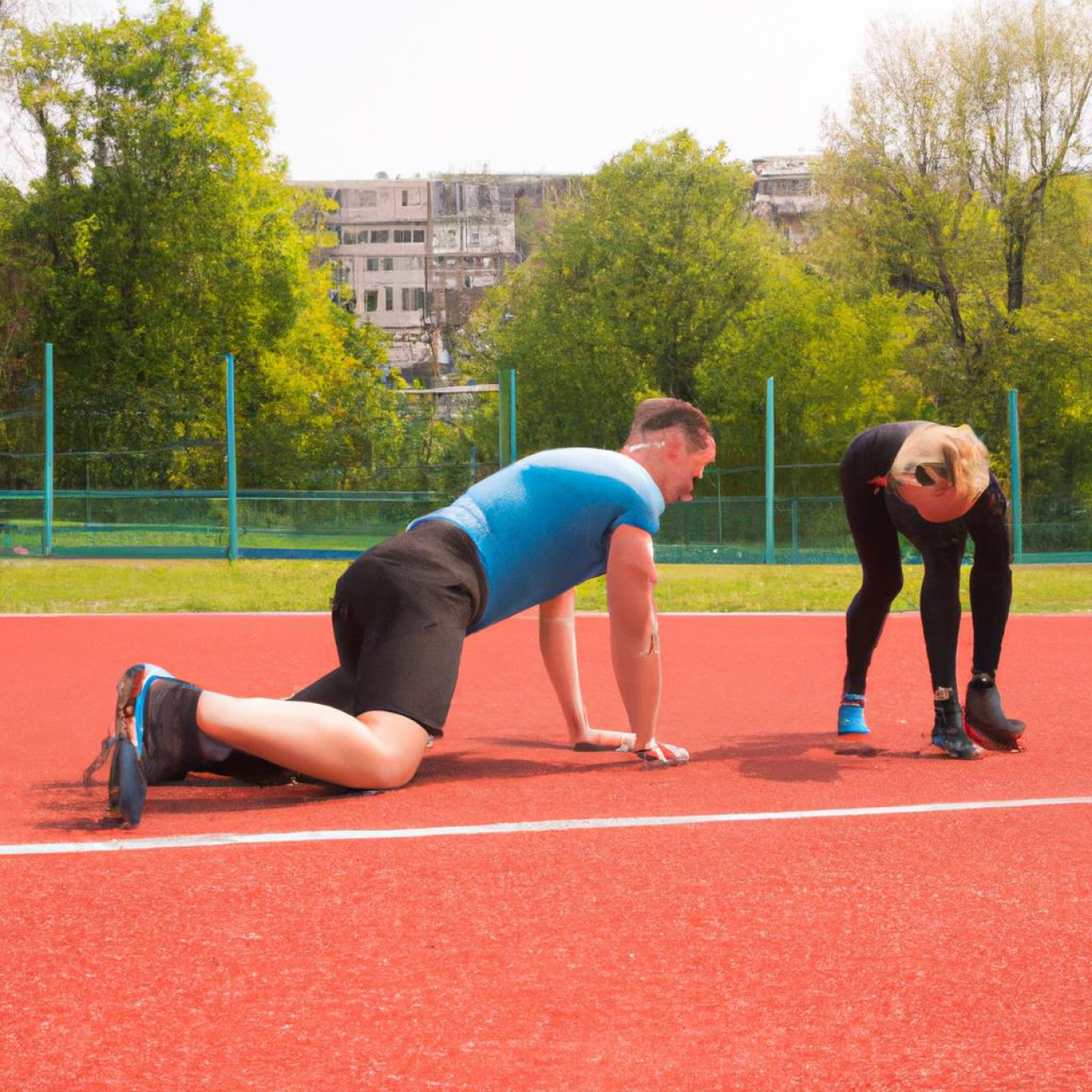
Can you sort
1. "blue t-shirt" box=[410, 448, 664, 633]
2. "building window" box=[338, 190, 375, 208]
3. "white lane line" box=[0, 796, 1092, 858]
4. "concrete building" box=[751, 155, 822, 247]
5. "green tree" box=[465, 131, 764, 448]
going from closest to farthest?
"white lane line" box=[0, 796, 1092, 858] → "blue t-shirt" box=[410, 448, 664, 633] → "green tree" box=[465, 131, 764, 448] → "concrete building" box=[751, 155, 822, 247] → "building window" box=[338, 190, 375, 208]

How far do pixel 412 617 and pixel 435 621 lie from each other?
0.24 feet

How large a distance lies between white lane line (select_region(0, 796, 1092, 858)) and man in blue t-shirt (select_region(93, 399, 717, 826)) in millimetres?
184

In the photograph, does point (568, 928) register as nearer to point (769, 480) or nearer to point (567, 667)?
point (567, 667)

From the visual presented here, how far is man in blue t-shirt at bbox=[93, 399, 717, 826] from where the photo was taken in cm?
490

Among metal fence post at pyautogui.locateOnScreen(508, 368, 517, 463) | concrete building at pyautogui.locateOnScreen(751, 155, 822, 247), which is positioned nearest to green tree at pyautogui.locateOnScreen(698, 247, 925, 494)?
metal fence post at pyautogui.locateOnScreen(508, 368, 517, 463)

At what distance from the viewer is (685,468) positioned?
567 centimetres

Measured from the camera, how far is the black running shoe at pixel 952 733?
6.11 m

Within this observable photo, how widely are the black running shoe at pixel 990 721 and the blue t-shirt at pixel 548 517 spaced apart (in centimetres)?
167

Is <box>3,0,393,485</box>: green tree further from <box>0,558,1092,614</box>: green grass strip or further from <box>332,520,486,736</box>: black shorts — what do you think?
<box>332,520,486,736</box>: black shorts

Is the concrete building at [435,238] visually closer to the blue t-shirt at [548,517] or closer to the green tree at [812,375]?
the green tree at [812,375]

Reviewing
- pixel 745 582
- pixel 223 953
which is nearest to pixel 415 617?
pixel 223 953

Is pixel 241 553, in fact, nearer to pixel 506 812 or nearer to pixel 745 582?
pixel 745 582

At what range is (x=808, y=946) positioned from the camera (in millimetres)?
3520

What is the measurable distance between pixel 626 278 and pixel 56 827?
46.4 m
